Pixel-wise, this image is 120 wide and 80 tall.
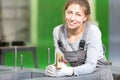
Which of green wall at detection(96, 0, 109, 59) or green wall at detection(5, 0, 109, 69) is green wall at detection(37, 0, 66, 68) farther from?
green wall at detection(96, 0, 109, 59)

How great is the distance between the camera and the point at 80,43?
2186 millimetres

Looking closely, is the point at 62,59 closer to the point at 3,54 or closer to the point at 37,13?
the point at 3,54

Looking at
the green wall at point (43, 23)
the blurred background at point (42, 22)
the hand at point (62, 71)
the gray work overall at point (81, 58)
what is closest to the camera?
the hand at point (62, 71)

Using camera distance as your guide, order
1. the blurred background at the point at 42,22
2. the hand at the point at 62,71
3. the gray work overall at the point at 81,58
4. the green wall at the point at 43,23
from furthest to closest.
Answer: the green wall at the point at 43,23
the blurred background at the point at 42,22
the gray work overall at the point at 81,58
the hand at the point at 62,71

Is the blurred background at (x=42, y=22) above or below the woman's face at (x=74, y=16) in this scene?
below

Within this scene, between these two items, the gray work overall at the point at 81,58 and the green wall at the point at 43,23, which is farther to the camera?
the green wall at the point at 43,23

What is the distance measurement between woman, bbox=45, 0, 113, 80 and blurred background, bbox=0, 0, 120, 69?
→ 347 centimetres

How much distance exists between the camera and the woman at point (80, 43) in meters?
2.16

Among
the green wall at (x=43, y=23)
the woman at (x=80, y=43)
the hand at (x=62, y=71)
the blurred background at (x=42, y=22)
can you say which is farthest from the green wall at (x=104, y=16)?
the hand at (x=62, y=71)

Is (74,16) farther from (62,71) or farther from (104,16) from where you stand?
(104,16)

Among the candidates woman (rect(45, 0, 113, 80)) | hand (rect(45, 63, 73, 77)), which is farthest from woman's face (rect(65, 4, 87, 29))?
hand (rect(45, 63, 73, 77))

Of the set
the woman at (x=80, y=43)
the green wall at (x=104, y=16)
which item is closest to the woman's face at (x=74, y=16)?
the woman at (x=80, y=43)

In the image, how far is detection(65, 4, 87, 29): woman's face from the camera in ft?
7.11

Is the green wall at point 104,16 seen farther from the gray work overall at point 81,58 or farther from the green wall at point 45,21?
the gray work overall at point 81,58
